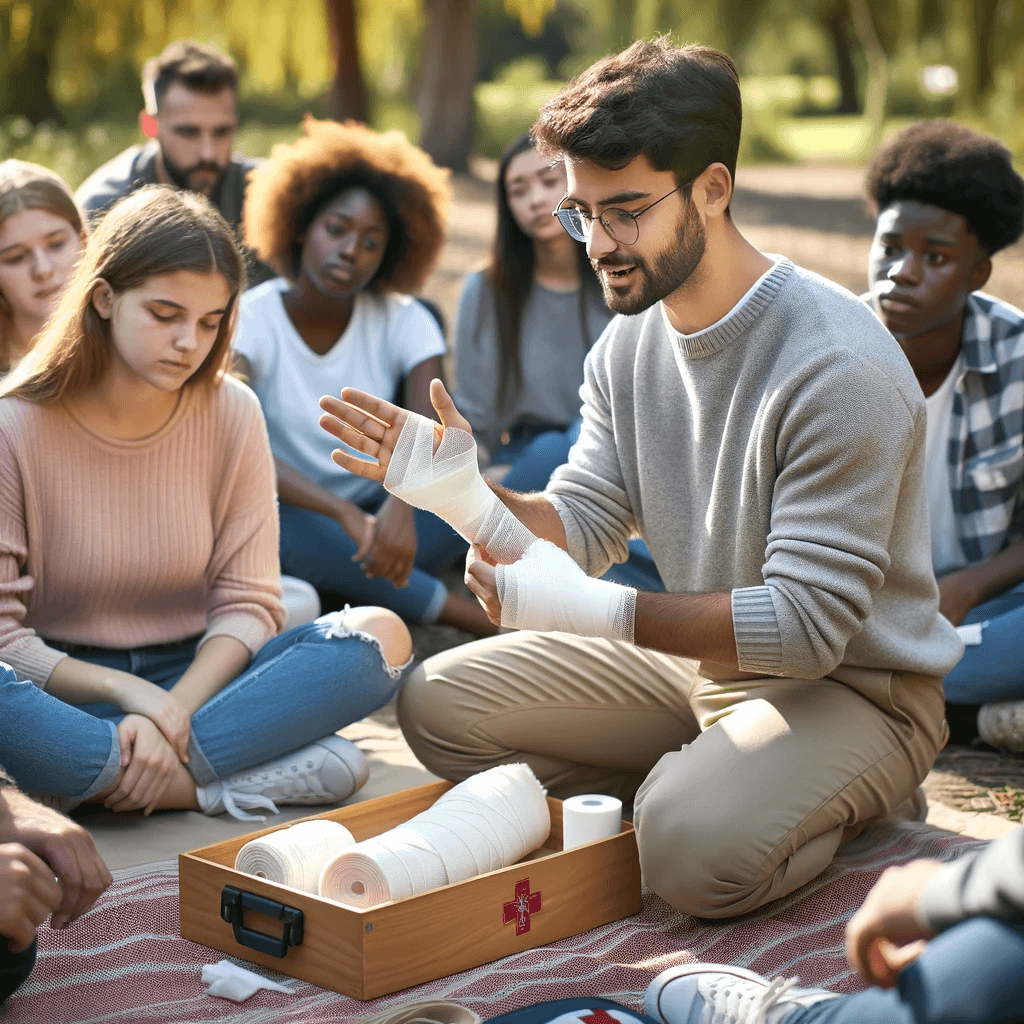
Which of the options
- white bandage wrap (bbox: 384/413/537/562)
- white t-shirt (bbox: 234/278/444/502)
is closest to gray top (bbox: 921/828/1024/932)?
white bandage wrap (bbox: 384/413/537/562)

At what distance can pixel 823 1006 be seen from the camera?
1652 mm

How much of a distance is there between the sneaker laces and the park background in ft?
17.1

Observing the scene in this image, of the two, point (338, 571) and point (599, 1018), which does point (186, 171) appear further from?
point (599, 1018)

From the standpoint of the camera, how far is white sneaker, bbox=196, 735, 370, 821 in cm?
270

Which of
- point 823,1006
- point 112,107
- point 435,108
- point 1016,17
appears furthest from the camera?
point 112,107

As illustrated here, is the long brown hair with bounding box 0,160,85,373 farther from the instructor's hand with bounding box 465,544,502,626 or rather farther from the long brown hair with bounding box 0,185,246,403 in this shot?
the instructor's hand with bounding box 465,544,502,626

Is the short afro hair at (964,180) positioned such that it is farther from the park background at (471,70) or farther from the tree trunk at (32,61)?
the tree trunk at (32,61)

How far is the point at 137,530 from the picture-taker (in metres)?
2.72

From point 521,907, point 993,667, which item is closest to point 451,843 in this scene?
point 521,907

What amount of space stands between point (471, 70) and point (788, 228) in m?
2.76

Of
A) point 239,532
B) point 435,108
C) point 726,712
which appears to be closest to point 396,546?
point 239,532

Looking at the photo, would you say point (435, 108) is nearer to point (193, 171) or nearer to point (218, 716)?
point (193, 171)

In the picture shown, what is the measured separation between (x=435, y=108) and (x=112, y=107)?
345cm

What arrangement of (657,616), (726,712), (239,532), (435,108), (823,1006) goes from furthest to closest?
1. (435,108)
2. (239,532)
3. (726,712)
4. (657,616)
5. (823,1006)
